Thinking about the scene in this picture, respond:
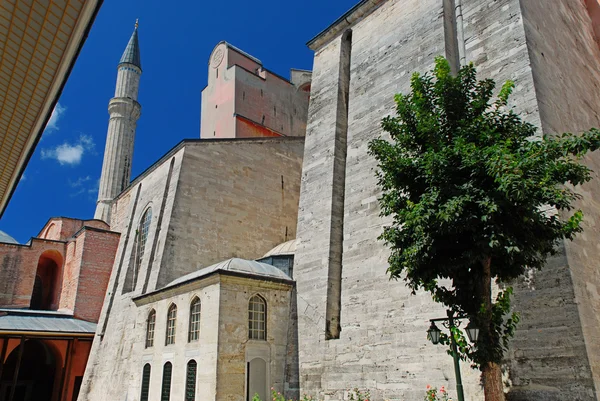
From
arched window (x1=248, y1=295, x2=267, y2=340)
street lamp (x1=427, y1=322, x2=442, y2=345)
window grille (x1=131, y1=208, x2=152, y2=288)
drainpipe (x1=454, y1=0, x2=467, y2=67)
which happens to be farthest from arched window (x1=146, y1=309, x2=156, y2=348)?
drainpipe (x1=454, y1=0, x2=467, y2=67)

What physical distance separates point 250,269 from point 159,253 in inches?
170

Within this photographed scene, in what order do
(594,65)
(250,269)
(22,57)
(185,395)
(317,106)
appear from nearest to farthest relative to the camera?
(22,57) < (185,395) < (250,269) < (594,65) < (317,106)

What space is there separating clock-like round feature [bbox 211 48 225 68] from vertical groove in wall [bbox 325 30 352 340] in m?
11.5

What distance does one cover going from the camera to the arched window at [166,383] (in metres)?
11.9

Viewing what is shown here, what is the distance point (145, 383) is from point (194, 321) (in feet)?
8.87

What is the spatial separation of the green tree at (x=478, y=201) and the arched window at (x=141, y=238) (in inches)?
503

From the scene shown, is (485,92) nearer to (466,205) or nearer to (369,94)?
(466,205)

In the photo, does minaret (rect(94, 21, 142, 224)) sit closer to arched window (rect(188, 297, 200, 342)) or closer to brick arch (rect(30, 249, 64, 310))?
brick arch (rect(30, 249, 64, 310))

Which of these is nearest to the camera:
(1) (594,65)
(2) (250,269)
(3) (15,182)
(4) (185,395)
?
(3) (15,182)

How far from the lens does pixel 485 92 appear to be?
23.5 ft

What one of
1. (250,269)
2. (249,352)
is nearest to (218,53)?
(250,269)

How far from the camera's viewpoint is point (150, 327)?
13664 millimetres

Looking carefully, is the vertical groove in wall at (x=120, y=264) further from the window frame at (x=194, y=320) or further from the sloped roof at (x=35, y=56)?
the sloped roof at (x=35, y=56)

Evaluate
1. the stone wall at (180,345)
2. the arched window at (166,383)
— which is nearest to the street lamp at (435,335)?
the stone wall at (180,345)
